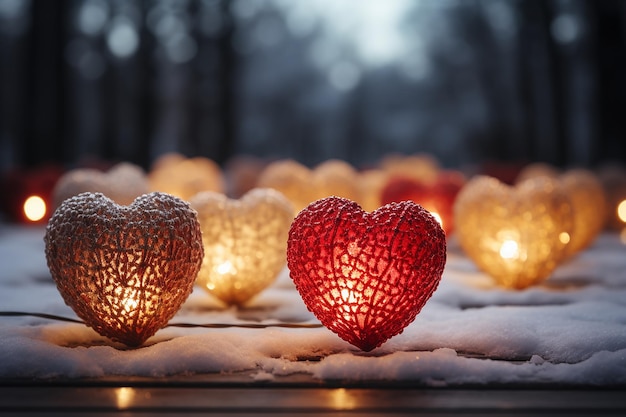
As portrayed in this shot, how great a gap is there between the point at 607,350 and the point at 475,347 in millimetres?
327

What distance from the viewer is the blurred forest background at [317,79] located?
7.15 meters

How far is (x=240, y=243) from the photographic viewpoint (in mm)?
2205

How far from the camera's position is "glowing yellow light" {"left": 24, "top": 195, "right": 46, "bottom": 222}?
15.6 ft

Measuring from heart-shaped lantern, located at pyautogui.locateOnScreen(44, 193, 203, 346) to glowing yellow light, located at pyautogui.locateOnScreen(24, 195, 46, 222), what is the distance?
330 cm

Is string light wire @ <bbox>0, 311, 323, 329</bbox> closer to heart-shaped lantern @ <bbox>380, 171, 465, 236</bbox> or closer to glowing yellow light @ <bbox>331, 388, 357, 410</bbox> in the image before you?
glowing yellow light @ <bbox>331, 388, 357, 410</bbox>

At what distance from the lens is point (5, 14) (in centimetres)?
1755

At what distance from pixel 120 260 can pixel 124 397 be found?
398 mm

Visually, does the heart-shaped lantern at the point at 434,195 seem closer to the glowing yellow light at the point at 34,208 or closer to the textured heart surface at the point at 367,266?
the textured heart surface at the point at 367,266

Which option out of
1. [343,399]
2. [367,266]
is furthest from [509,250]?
[343,399]

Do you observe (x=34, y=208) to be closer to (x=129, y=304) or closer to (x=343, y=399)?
(x=129, y=304)

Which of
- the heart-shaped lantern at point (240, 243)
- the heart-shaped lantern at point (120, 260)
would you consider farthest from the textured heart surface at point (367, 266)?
the heart-shaped lantern at point (240, 243)

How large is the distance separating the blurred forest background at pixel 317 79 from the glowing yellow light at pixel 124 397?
19.2 ft

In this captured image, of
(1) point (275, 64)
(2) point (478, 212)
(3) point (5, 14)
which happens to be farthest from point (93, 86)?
(2) point (478, 212)

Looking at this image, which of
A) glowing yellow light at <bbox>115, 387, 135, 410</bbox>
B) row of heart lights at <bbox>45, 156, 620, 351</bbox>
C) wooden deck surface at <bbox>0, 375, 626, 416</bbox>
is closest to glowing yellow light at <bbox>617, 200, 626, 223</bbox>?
row of heart lights at <bbox>45, 156, 620, 351</bbox>
